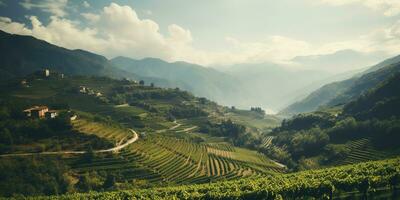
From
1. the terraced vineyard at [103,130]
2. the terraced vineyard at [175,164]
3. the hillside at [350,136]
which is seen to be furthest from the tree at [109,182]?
the hillside at [350,136]

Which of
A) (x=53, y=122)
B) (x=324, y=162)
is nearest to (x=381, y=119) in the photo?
(x=324, y=162)

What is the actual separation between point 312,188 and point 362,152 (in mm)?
57670

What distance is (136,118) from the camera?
19500 centimetres

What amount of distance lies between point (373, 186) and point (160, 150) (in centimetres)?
7892

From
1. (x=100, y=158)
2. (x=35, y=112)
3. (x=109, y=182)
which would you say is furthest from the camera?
(x=35, y=112)

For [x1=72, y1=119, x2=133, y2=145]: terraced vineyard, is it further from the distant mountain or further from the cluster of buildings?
the distant mountain

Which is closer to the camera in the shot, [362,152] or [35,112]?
[362,152]

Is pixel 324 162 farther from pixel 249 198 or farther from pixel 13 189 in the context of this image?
pixel 13 189

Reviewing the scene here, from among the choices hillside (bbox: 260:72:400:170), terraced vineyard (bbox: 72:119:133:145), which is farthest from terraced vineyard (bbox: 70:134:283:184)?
hillside (bbox: 260:72:400:170)

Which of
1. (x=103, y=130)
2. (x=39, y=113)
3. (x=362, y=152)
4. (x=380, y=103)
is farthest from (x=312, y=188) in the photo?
(x=39, y=113)

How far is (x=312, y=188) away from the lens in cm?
7144

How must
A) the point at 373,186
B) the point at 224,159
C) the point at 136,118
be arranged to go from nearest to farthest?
the point at 373,186
the point at 224,159
the point at 136,118

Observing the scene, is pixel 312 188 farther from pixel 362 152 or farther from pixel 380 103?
pixel 380 103

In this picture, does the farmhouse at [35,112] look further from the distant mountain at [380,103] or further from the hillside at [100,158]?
the distant mountain at [380,103]
